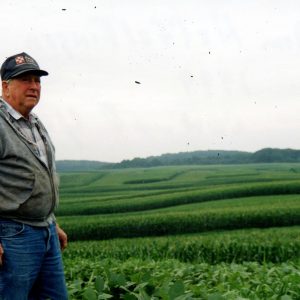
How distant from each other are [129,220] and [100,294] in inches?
579

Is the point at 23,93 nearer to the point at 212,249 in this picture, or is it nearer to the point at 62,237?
the point at 62,237

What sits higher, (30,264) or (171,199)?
(30,264)

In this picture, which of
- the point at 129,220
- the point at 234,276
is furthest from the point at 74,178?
the point at 234,276

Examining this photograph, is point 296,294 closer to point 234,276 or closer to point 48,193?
point 234,276

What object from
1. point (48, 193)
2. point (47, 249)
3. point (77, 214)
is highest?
point (48, 193)

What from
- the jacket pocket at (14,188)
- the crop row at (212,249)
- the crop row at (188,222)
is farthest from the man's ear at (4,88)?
the crop row at (188,222)

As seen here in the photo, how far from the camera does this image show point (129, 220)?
17.2 meters

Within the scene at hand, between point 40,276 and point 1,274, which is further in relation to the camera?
point 40,276

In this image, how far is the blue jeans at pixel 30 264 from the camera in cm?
288

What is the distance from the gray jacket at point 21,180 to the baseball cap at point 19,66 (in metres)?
0.20

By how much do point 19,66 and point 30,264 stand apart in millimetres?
1051

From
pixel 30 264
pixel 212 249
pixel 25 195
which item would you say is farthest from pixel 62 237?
pixel 212 249

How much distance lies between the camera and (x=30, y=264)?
2.94 meters

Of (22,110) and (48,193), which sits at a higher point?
(22,110)
